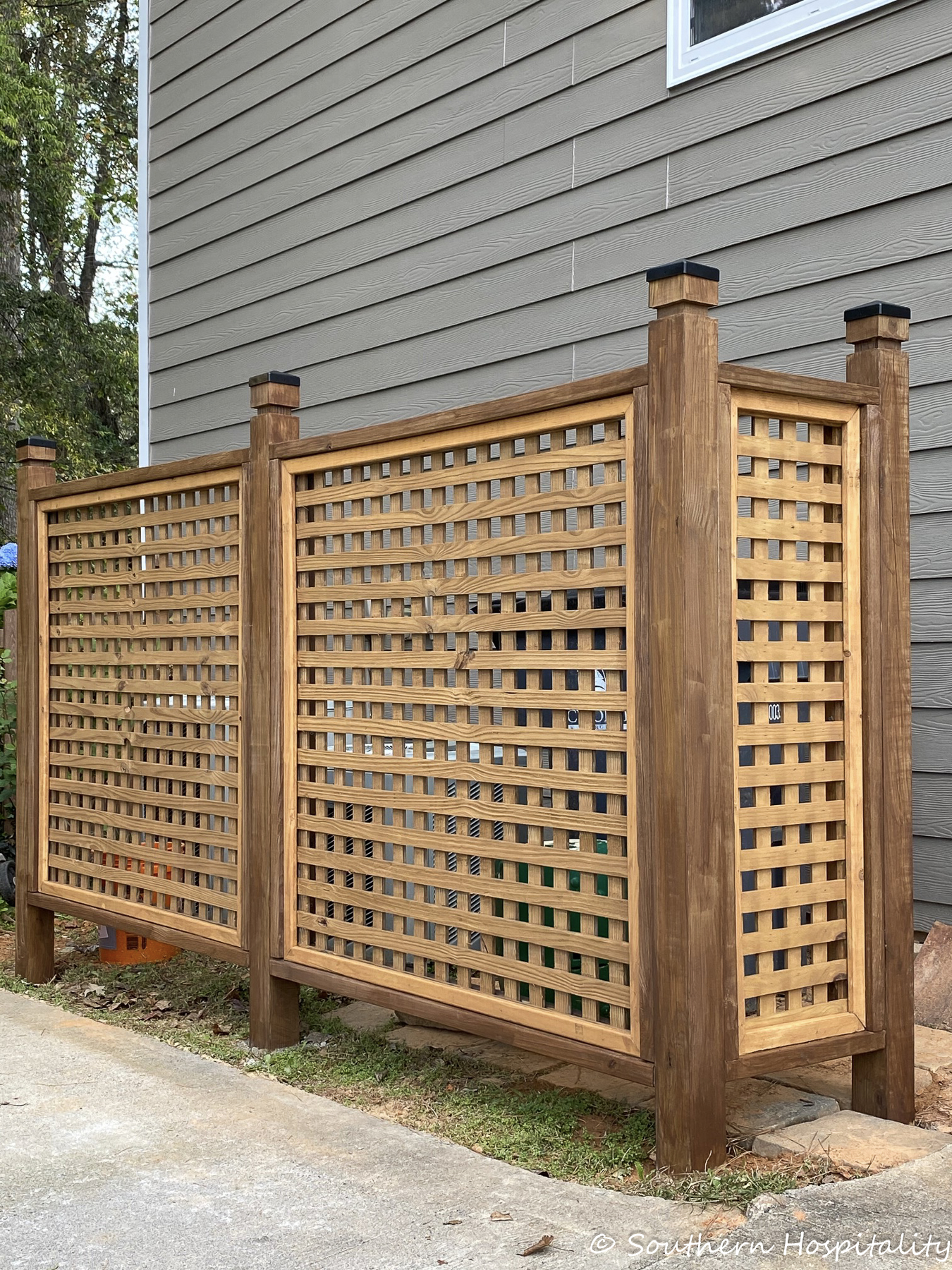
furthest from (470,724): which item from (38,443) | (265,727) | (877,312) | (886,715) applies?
(38,443)

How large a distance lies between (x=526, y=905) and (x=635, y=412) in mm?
1160

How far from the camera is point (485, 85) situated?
17.3 feet

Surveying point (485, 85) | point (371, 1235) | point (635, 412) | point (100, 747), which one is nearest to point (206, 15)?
point (485, 85)

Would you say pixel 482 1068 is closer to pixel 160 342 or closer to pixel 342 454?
pixel 342 454

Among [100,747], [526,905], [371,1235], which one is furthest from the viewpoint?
[100,747]

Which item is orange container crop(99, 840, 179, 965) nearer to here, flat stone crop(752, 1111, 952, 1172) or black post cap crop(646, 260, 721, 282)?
flat stone crop(752, 1111, 952, 1172)

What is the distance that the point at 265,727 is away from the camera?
348 centimetres

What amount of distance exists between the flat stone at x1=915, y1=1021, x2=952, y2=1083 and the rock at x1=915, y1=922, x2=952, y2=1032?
0.04 m

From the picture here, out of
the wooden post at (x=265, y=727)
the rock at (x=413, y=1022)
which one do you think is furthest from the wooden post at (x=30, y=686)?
the rock at (x=413, y=1022)

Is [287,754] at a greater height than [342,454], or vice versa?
[342,454]

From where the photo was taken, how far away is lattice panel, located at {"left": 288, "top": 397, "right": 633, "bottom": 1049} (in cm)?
261

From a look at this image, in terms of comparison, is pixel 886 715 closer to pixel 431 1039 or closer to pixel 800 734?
pixel 800 734

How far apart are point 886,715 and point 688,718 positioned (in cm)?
57

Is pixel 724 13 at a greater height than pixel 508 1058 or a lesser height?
greater
